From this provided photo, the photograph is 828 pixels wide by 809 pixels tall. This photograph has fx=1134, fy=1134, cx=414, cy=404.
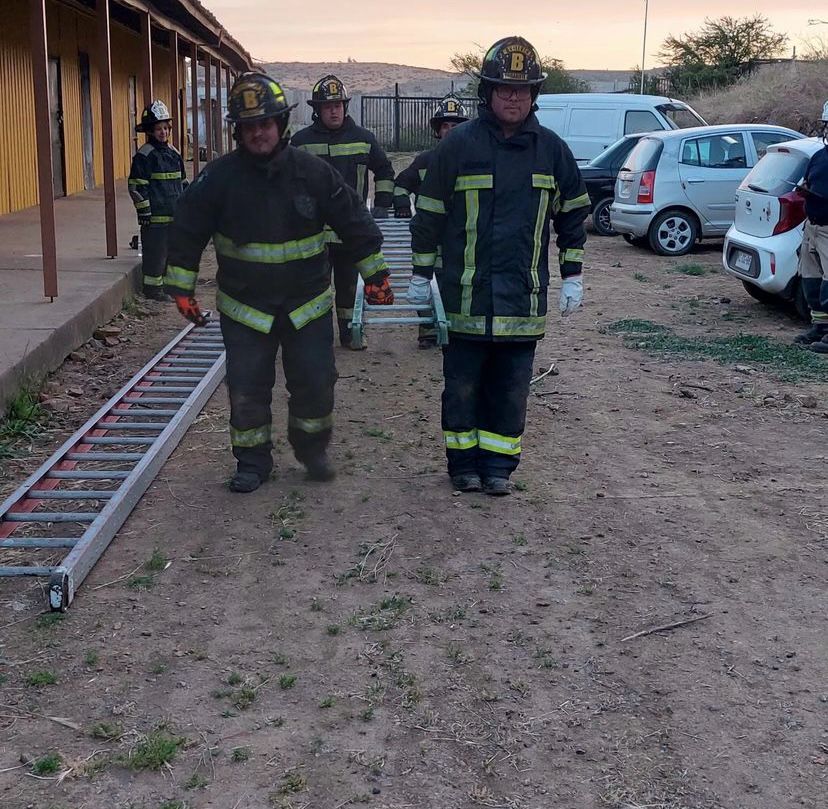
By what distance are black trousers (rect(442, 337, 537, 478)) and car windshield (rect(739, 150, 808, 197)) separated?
194 inches

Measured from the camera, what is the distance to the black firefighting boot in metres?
8.98

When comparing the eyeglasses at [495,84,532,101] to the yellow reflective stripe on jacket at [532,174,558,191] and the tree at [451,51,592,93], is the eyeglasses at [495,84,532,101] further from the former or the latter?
the tree at [451,51,592,93]

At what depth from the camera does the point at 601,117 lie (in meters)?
19.1

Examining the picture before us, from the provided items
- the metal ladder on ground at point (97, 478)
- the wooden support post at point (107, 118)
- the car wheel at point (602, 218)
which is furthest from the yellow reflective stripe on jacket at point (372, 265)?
the car wheel at point (602, 218)

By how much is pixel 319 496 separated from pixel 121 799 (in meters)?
2.59

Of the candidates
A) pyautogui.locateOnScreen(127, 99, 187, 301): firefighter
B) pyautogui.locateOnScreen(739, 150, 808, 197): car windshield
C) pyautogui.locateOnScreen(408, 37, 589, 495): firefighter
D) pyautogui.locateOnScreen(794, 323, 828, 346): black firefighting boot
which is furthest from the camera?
pyautogui.locateOnScreen(127, 99, 187, 301): firefighter

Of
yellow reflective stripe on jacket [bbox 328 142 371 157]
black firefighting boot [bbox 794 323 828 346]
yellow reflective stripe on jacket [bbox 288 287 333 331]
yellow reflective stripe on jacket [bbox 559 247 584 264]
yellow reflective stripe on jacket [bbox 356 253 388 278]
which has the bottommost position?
black firefighting boot [bbox 794 323 828 346]

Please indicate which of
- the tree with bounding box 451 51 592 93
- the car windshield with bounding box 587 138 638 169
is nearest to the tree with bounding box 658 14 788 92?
the tree with bounding box 451 51 592 93

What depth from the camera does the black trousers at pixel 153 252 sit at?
11.0 metres

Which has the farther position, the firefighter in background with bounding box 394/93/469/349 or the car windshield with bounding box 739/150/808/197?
the car windshield with bounding box 739/150/808/197

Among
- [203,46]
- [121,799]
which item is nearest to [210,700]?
[121,799]

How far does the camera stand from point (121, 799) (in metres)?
3.09

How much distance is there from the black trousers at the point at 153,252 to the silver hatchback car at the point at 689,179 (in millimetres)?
6397

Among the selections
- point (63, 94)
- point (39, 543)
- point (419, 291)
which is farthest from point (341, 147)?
point (63, 94)
